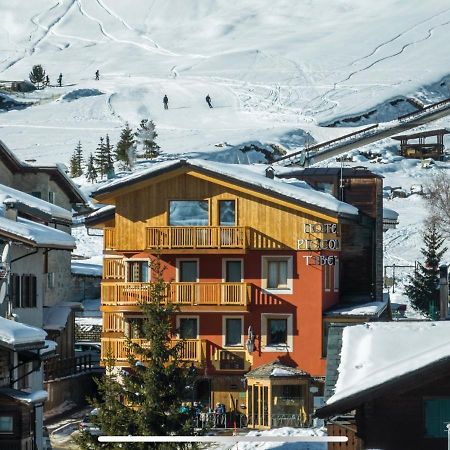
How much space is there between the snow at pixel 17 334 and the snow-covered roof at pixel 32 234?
219 inches

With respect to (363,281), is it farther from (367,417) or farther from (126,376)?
(367,417)

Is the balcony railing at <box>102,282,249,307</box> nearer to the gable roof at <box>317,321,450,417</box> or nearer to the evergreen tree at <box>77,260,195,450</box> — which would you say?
the evergreen tree at <box>77,260,195,450</box>

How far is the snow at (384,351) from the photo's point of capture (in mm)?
20688

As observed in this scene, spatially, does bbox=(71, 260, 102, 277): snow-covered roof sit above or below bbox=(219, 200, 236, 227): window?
below

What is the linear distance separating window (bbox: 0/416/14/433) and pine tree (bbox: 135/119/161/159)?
88.9 m

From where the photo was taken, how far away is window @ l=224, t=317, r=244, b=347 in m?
46.7

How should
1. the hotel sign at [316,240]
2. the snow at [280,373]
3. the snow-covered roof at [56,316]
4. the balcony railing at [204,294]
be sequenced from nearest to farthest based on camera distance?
1. the snow at [280,373]
2. the snow-covered roof at [56,316]
3. the balcony railing at [204,294]
4. the hotel sign at [316,240]

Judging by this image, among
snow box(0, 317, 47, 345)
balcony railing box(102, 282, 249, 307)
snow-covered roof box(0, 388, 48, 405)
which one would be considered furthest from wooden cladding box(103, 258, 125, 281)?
snow-covered roof box(0, 388, 48, 405)

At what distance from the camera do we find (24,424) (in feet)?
99.3

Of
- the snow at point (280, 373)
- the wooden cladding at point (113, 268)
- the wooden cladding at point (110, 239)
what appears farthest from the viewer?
the wooden cladding at point (113, 268)

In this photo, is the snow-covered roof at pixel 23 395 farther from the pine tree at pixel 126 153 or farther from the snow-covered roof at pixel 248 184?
the pine tree at pixel 126 153

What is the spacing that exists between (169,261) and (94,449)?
68.3 feet

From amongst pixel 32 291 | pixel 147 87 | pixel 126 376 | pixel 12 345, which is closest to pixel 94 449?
pixel 126 376

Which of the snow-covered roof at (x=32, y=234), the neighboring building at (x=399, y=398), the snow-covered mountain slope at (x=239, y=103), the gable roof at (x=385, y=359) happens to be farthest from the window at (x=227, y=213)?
the snow-covered mountain slope at (x=239, y=103)
